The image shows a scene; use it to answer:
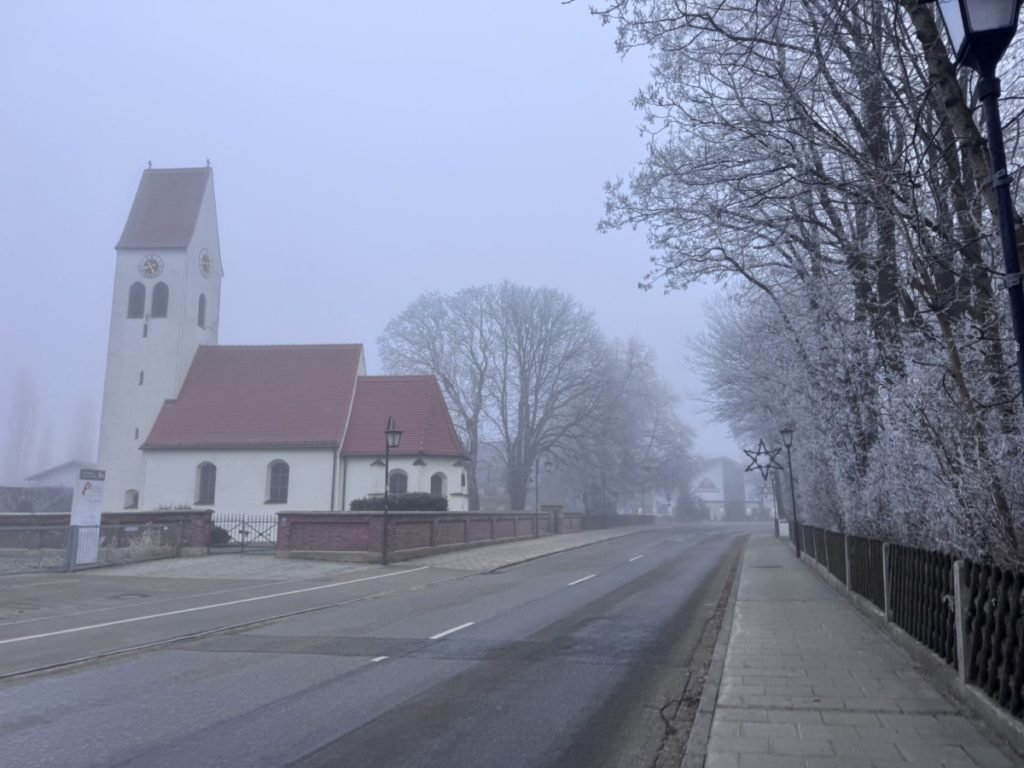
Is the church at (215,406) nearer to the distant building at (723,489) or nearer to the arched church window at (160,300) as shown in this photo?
the arched church window at (160,300)

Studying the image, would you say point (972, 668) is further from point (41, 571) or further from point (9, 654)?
point (41, 571)

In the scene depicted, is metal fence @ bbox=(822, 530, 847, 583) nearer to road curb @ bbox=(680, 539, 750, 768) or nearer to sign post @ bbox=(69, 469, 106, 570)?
road curb @ bbox=(680, 539, 750, 768)

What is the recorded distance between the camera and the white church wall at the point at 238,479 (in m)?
40.6

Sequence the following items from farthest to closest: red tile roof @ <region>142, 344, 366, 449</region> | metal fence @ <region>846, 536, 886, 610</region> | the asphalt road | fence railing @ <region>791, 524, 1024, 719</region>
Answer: red tile roof @ <region>142, 344, 366, 449</region> < metal fence @ <region>846, 536, 886, 610</region> < the asphalt road < fence railing @ <region>791, 524, 1024, 719</region>

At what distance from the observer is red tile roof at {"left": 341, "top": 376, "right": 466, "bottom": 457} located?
4122 centimetres

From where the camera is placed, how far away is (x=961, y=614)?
6.56m

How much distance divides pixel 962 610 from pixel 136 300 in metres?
46.1

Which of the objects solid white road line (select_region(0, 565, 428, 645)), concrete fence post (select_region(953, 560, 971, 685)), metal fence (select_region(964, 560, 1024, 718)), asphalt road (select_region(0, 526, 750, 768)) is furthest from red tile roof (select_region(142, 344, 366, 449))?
metal fence (select_region(964, 560, 1024, 718))

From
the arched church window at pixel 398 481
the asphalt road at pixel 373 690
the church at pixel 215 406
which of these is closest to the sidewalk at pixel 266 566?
the asphalt road at pixel 373 690

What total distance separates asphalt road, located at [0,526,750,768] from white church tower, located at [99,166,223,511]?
106ft

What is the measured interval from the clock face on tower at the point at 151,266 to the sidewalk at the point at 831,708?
41.0m

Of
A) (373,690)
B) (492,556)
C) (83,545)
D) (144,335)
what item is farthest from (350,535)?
(144,335)

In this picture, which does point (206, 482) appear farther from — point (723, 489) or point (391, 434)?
point (723, 489)

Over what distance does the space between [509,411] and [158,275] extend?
23.3m
